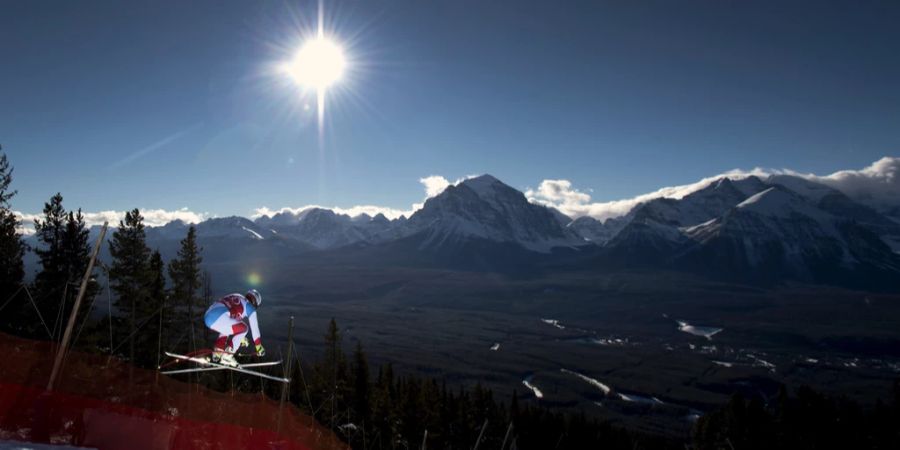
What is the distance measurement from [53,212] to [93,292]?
749 centimetres

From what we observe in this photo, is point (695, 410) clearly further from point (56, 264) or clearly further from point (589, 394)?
point (56, 264)

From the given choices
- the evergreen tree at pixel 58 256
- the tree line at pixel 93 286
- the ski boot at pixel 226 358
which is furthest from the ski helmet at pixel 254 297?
the evergreen tree at pixel 58 256

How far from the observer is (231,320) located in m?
11.6

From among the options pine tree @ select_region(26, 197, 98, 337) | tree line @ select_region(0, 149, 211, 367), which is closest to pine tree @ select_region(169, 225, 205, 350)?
tree line @ select_region(0, 149, 211, 367)

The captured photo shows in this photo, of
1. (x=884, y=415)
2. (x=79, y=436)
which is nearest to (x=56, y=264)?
(x=79, y=436)

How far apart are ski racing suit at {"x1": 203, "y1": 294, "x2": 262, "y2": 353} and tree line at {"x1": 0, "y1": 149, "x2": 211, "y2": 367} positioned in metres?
19.5

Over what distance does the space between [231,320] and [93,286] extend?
21124mm

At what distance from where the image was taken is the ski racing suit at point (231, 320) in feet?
37.4

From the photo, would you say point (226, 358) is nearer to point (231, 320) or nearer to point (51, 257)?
point (231, 320)

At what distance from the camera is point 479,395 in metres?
60.4

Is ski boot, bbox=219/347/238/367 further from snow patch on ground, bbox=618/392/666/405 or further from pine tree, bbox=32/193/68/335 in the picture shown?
snow patch on ground, bbox=618/392/666/405

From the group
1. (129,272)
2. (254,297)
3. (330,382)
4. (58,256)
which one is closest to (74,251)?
(58,256)

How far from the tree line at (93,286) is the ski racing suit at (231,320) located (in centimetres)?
1948

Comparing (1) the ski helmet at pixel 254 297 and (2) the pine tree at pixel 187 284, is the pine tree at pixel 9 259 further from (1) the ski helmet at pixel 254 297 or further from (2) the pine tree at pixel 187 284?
(1) the ski helmet at pixel 254 297
